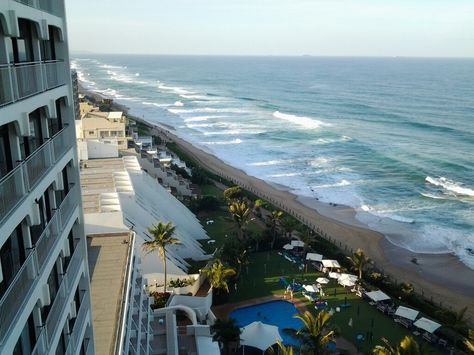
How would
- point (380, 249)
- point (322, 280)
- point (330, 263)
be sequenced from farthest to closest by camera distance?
point (380, 249) → point (330, 263) → point (322, 280)

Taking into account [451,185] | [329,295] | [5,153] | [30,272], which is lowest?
[451,185]

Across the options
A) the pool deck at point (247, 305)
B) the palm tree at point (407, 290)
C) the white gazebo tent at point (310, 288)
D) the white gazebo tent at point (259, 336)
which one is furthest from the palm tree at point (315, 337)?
the palm tree at point (407, 290)

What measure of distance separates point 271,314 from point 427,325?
30.5 feet

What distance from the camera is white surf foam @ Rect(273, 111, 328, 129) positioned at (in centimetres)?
10086

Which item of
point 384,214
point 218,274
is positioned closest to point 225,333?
point 218,274

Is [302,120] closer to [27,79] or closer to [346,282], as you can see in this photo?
[346,282]

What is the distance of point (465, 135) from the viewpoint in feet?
277

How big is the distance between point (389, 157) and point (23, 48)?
235 ft

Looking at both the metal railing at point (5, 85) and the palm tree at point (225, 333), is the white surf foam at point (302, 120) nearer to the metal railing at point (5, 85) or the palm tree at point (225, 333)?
the palm tree at point (225, 333)

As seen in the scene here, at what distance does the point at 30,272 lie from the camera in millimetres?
7262

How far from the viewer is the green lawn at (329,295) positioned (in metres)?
28.8

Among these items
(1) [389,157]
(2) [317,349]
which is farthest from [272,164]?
(2) [317,349]

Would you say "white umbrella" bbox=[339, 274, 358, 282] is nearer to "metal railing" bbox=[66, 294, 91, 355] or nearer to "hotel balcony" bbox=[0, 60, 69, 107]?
"metal railing" bbox=[66, 294, 91, 355]

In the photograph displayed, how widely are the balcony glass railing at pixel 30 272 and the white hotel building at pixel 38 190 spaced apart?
1cm
